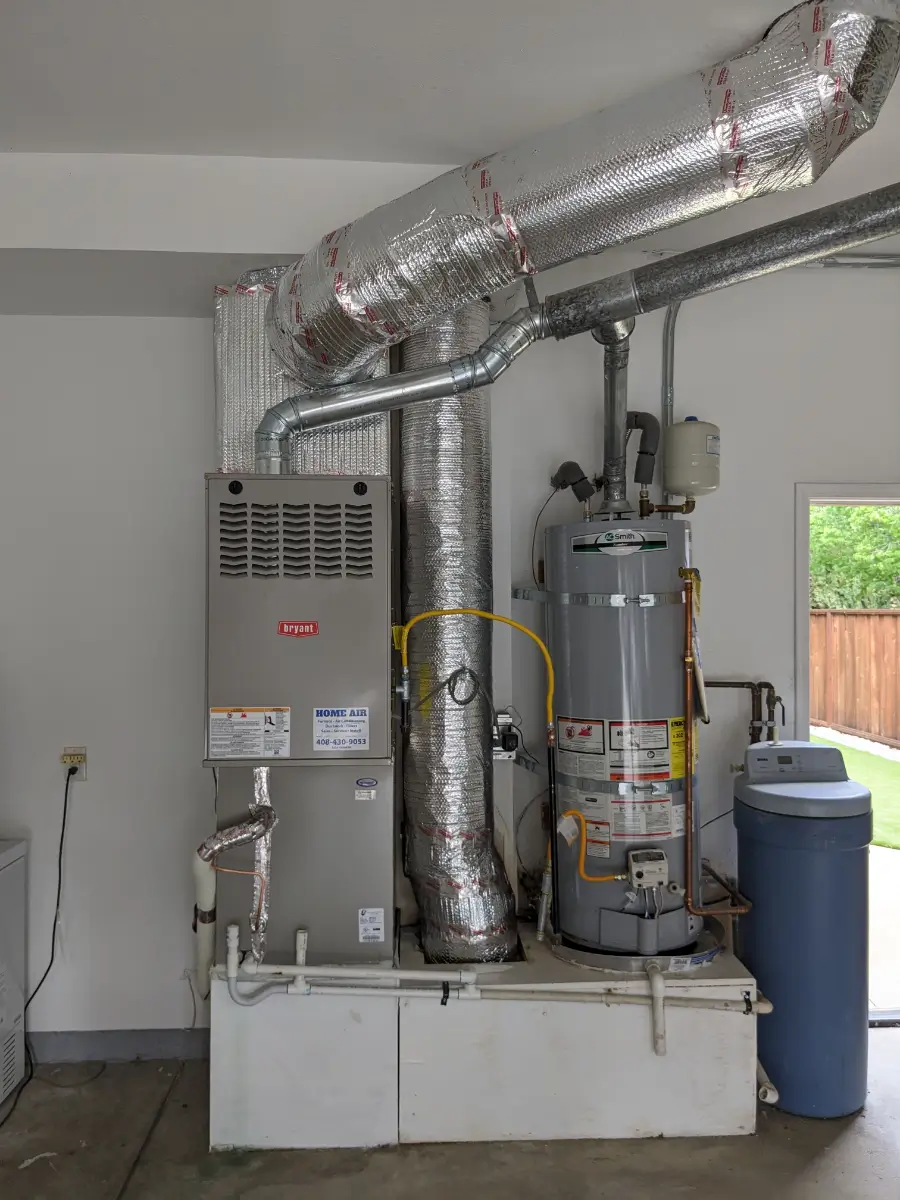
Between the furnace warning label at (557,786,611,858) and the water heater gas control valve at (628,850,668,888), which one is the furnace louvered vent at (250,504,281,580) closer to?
the furnace warning label at (557,786,611,858)

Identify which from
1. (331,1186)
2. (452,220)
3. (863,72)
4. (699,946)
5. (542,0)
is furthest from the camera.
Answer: (699,946)

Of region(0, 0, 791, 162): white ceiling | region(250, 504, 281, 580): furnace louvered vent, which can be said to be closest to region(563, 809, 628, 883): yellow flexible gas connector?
region(250, 504, 281, 580): furnace louvered vent

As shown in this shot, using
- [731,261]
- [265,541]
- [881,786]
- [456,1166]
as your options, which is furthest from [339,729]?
[881,786]

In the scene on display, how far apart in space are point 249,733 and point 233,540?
1.67 ft

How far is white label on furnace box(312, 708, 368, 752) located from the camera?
2.00m

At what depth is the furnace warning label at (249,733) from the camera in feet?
6.52

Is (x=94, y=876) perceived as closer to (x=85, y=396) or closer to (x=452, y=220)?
(x=85, y=396)

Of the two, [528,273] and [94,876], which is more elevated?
[528,273]

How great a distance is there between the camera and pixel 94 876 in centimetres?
265

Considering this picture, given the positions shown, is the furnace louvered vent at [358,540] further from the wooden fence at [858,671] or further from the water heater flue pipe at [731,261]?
the wooden fence at [858,671]

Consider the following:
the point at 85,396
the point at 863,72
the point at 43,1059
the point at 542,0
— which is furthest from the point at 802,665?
the point at 43,1059

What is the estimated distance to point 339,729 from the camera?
6.59 ft

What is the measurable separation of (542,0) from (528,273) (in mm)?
556

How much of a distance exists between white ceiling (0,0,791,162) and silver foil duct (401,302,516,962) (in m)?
0.59
